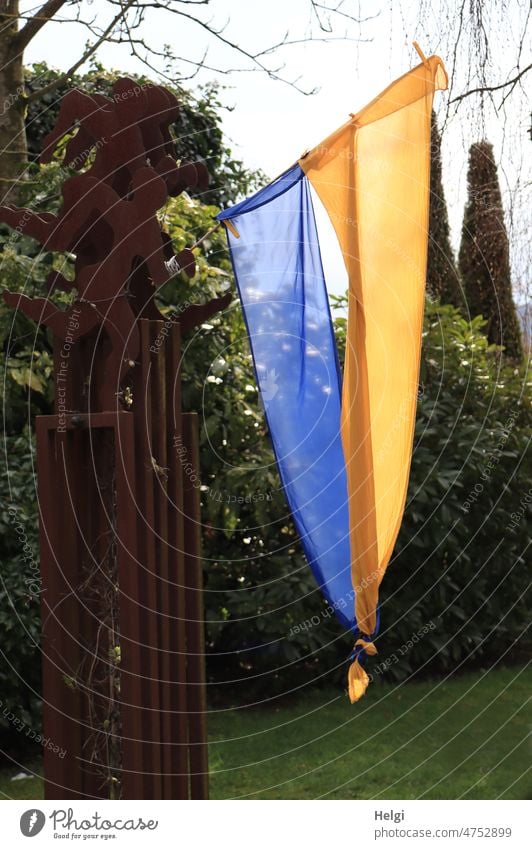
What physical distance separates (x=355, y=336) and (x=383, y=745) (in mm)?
2569

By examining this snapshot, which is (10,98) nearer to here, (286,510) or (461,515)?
(286,510)

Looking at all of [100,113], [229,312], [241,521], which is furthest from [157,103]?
[241,521]

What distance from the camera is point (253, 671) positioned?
19.5 ft

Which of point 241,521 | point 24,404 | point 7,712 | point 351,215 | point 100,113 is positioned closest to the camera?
point 100,113

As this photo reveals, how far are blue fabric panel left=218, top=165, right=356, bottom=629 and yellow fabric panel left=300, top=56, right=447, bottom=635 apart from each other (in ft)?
0.38

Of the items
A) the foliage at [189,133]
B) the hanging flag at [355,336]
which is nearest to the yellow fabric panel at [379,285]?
the hanging flag at [355,336]

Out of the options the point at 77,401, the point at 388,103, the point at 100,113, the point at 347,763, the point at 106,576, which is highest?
the point at 388,103

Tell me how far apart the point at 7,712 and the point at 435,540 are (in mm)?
2706

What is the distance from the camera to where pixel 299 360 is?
3.67 meters

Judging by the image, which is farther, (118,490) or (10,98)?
(10,98)

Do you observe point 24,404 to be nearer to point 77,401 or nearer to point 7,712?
point 7,712

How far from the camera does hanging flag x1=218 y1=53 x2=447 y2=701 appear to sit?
136 inches

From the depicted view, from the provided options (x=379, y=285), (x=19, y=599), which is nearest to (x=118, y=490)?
(x=379, y=285)

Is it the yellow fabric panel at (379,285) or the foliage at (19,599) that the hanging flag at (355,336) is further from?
the foliage at (19,599)
